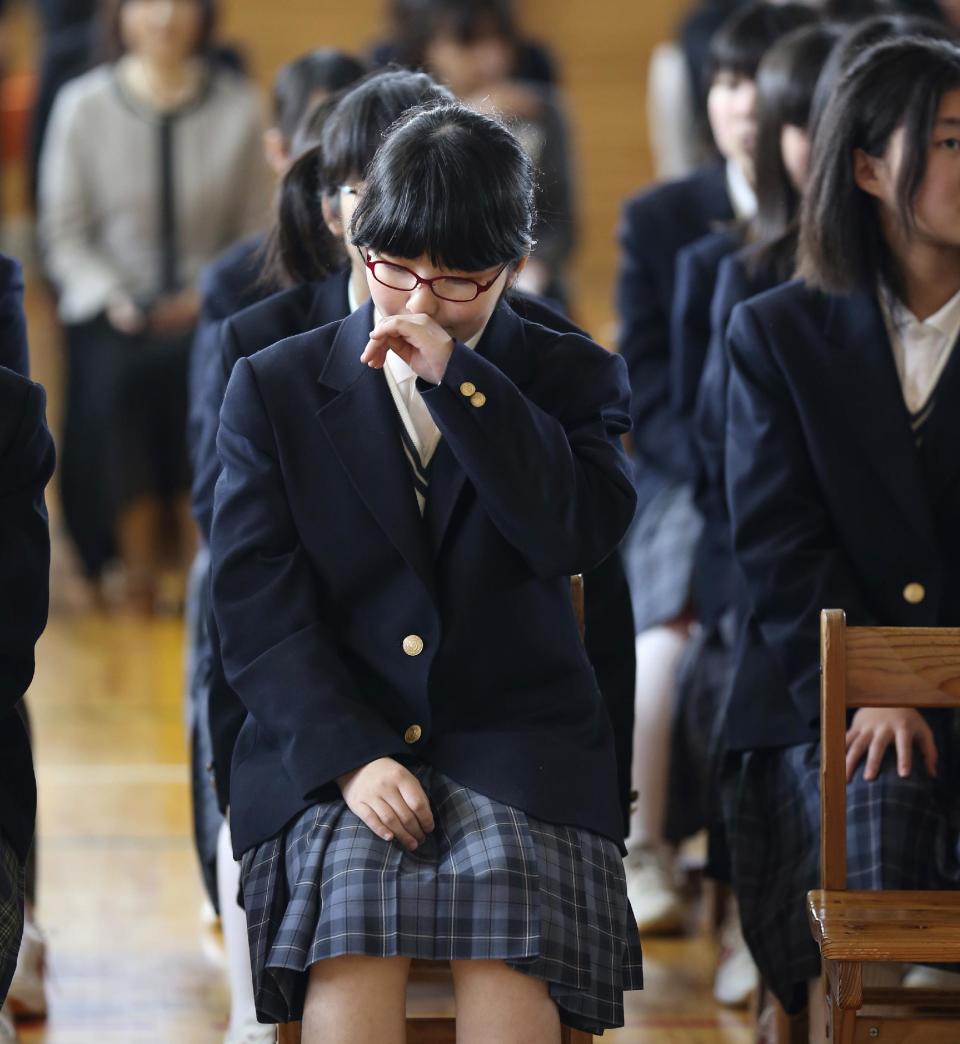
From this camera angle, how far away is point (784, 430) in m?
2.20

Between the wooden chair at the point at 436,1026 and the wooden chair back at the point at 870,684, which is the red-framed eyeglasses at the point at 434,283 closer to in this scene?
the wooden chair at the point at 436,1026

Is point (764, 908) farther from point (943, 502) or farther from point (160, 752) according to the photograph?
point (160, 752)

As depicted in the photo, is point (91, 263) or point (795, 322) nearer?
point (795, 322)

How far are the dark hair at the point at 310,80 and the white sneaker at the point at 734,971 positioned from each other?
4.27 ft

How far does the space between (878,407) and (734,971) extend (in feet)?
2.67

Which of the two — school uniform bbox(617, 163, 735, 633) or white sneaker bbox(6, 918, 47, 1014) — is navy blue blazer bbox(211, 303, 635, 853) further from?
school uniform bbox(617, 163, 735, 633)

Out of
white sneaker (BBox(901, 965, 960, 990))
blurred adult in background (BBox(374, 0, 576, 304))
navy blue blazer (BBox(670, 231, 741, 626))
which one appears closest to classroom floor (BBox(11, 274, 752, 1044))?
white sneaker (BBox(901, 965, 960, 990))

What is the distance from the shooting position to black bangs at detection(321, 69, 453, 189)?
6.90ft

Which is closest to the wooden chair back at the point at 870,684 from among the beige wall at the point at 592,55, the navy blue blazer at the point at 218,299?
the navy blue blazer at the point at 218,299

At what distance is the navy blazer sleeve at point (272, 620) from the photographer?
176cm

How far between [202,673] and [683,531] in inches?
33.2

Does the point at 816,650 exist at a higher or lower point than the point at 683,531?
lower

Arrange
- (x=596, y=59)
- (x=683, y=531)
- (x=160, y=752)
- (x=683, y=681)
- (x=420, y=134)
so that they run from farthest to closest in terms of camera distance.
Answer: (x=596, y=59) < (x=160, y=752) < (x=683, y=531) < (x=683, y=681) < (x=420, y=134)

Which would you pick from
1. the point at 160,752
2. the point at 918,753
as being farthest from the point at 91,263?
the point at 918,753
